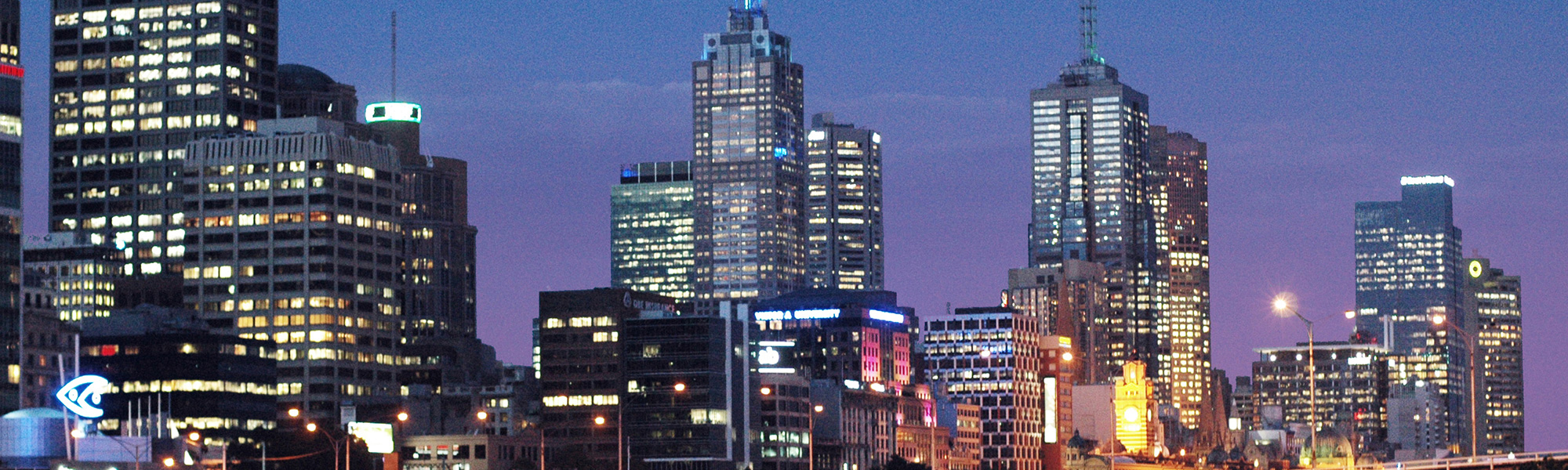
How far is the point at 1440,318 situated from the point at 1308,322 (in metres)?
9.41

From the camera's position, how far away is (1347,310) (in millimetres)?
186125

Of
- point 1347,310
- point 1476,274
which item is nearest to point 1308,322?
point 1347,310

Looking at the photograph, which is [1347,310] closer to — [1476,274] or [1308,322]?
[1308,322]

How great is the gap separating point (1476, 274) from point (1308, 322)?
17327mm

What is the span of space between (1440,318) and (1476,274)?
37.8 feet

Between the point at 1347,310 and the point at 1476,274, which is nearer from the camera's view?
the point at 1347,310

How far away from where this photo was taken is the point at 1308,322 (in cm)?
19075

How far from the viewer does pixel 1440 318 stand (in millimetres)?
189750

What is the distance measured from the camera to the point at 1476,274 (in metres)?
200

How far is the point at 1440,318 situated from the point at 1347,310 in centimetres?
835
